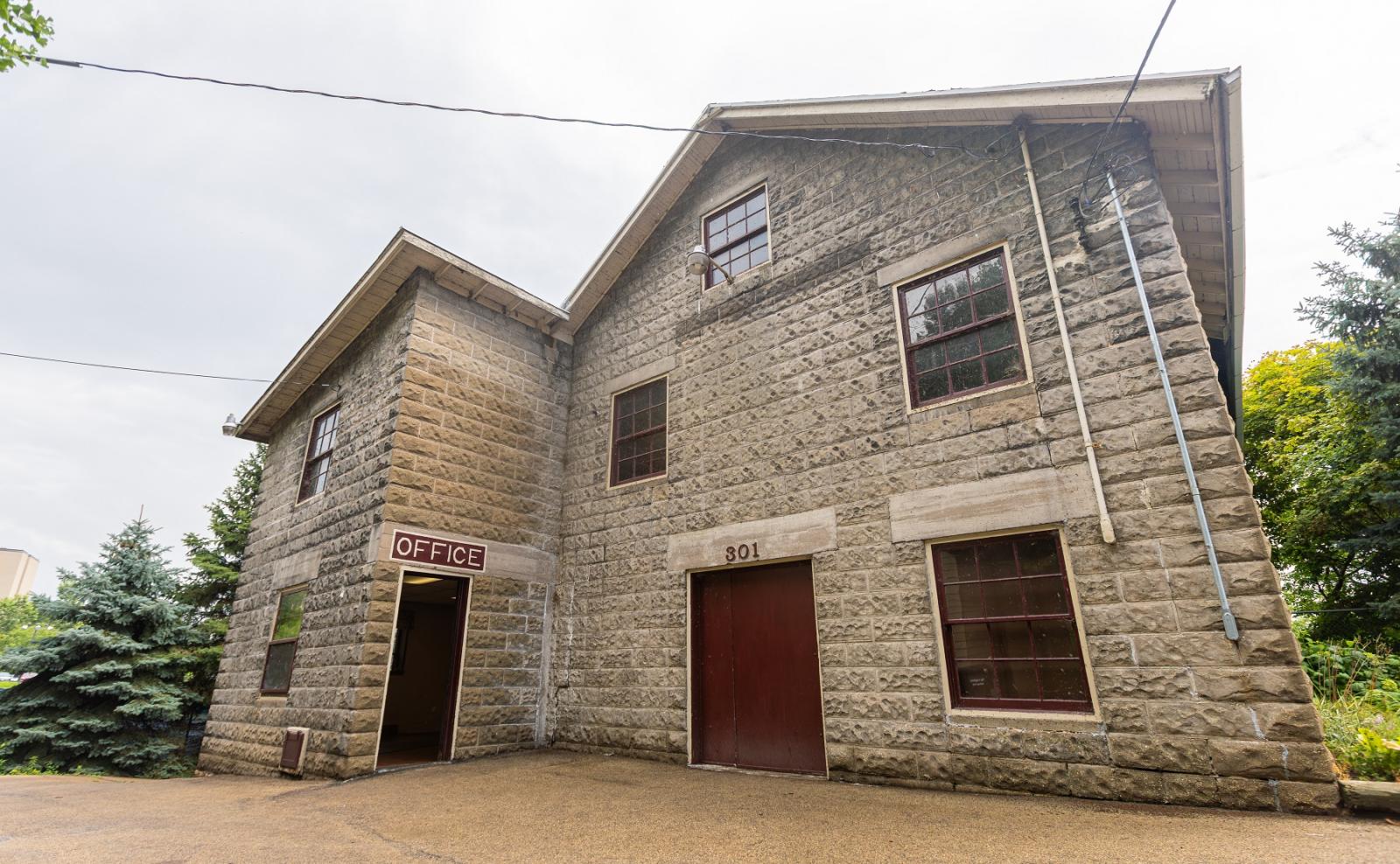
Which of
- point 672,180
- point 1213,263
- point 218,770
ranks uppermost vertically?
point 672,180

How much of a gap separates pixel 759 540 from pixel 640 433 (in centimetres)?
291

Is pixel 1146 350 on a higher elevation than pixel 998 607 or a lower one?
higher

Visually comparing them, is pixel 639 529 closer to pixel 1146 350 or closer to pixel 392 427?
pixel 392 427

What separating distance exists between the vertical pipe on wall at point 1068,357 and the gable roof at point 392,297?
711cm

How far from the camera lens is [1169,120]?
20.0ft

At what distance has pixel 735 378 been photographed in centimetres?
862

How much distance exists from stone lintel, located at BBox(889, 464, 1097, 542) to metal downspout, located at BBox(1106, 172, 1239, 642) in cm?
71

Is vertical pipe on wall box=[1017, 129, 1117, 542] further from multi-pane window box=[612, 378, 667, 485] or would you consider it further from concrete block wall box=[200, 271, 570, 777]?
concrete block wall box=[200, 271, 570, 777]

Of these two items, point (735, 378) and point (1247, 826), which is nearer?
point (1247, 826)

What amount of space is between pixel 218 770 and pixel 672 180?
11625 millimetres

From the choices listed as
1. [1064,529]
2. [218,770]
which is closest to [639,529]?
[1064,529]

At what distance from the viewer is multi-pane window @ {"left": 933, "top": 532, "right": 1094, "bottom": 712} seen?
219 inches

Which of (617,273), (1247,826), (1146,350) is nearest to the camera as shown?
(1247,826)

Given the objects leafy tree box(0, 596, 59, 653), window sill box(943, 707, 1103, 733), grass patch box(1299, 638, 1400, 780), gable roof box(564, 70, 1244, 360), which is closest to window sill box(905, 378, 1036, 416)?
gable roof box(564, 70, 1244, 360)
